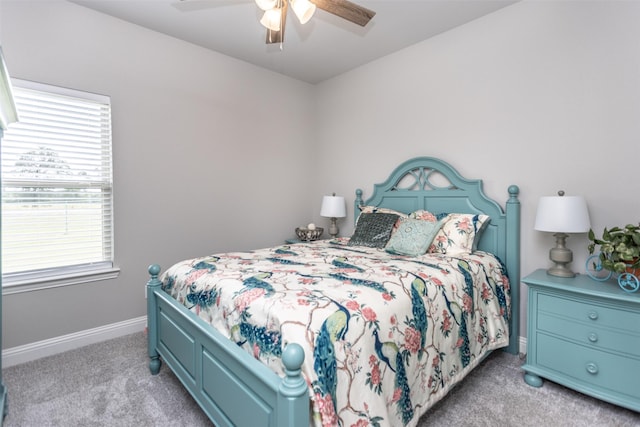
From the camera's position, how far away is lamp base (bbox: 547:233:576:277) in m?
2.11

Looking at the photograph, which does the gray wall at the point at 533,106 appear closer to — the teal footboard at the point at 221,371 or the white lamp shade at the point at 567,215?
the white lamp shade at the point at 567,215

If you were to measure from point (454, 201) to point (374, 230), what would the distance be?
0.75 m

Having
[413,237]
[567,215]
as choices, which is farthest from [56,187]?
[567,215]

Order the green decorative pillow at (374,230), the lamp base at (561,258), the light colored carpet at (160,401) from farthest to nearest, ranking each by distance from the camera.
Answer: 1. the green decorative pillow at (374,230)
2. the lamp base at (561,258)
3. the light colored carpet at (160,401)

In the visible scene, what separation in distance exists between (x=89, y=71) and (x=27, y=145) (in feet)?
2.46

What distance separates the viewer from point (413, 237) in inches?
98.2

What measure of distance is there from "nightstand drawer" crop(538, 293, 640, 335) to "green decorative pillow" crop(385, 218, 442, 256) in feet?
2.56

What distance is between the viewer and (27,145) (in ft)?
7.75

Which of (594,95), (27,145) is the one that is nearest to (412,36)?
(594,95)

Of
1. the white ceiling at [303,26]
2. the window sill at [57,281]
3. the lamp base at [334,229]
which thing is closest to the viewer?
the window sill at [57,281]

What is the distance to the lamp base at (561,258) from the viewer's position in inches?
83.1

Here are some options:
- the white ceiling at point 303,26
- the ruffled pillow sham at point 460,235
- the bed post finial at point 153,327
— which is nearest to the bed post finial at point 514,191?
the ruffled pillow sham at point 460,235

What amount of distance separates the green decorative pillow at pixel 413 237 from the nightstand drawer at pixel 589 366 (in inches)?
35.9

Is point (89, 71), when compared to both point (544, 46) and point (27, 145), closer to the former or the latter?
point (27, 145)
